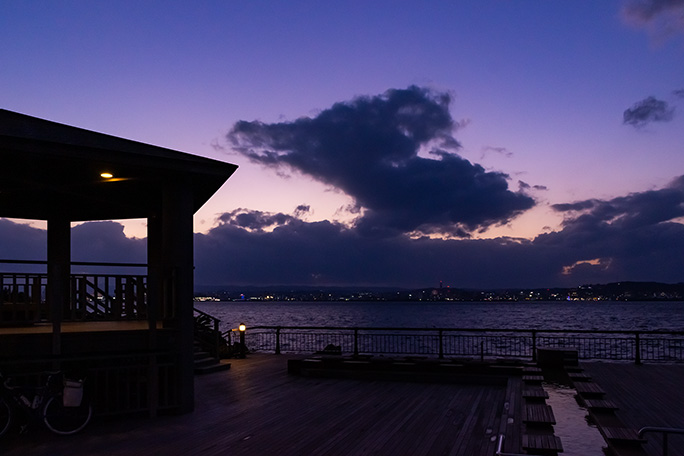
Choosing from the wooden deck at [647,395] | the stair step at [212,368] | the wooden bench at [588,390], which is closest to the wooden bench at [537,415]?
the wooden deck at [647,395]

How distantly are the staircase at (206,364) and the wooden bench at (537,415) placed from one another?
366 inches

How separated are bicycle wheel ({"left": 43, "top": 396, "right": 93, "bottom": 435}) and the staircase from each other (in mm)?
6277

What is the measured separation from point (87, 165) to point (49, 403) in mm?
3993

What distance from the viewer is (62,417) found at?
27.2ft

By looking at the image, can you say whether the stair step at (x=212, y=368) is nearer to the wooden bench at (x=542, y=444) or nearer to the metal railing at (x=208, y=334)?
the metal railing at (x=208, y=334)

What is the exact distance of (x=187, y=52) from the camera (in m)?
25.4

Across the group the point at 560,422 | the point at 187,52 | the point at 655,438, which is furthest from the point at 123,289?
the point at 187,52

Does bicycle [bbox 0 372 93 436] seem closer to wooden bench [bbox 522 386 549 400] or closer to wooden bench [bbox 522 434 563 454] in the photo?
wooden bench [bbox 522 434 563 454]

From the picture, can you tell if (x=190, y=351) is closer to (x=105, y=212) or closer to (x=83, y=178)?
(x=83, y=178)

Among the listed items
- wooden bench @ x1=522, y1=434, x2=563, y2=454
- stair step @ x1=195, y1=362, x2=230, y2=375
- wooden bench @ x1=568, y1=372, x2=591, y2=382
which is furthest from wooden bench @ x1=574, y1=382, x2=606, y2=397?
stair step @ x1=195, y1=362, x2=230, y2=375

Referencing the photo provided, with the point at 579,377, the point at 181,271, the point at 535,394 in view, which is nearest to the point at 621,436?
the point at 535,394

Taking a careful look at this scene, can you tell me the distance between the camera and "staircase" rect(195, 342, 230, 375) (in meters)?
14.8

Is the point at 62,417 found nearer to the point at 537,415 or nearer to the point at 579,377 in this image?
the point at 537,415

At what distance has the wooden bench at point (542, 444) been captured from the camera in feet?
19.8
